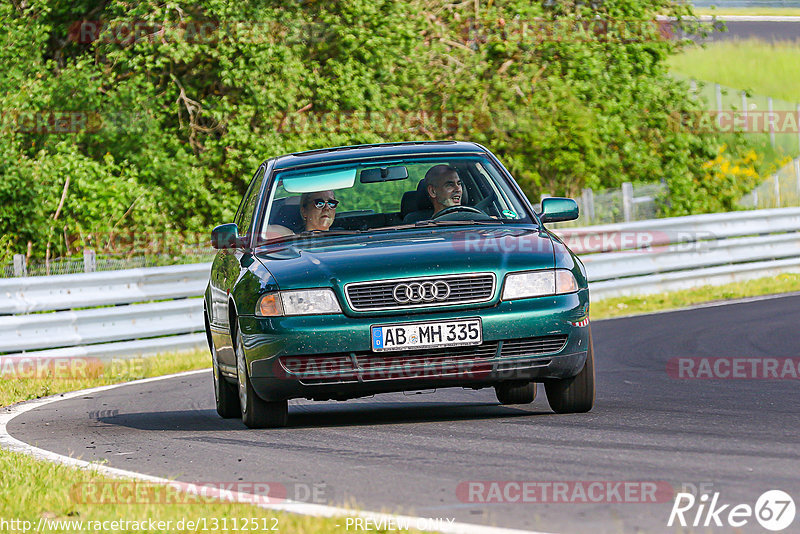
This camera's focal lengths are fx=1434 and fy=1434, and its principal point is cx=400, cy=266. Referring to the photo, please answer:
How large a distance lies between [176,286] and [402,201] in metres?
6.99

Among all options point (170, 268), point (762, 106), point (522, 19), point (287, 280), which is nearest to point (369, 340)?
point (287, 280)

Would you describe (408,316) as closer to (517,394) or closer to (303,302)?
(303,302)

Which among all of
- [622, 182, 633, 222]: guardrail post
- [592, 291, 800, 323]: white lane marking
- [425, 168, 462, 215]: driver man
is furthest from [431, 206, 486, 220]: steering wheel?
[622, 182, 633, 222]: guardrail post

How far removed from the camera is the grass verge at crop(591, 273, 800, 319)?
59.2 ft

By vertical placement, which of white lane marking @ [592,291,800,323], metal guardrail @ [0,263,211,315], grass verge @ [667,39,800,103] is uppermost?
metal guardrail @ [0,263,211,315]

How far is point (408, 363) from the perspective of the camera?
24.3 feet

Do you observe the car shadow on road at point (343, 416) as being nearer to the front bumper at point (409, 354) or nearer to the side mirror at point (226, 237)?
the front bumper at point (409, 354)

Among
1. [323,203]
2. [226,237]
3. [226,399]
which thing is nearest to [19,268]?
[226,399]

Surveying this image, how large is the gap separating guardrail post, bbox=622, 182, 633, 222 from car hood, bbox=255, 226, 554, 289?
1476cm

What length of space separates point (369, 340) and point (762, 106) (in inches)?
1654

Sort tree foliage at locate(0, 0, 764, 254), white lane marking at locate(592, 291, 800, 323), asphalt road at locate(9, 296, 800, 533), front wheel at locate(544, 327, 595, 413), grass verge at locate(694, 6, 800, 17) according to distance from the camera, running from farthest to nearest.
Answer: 1. grass verge at locate(694, 6, 800, 17)
2. tree foliage at locate(0, 0, 764, 254)
3. white lane marking at locate(592, 291, 800, 323)
4. front wheel at locate(544, 327, 595, 413)
5. asphalt road at locate(9, 296, 800, 533)

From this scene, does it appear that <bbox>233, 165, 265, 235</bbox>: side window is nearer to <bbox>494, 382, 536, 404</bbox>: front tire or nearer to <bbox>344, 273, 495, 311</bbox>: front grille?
<bbox>344, 273, 495, 311</bbox>: front grille

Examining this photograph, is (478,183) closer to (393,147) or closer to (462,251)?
(393,147)

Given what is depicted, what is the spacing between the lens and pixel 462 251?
7.63 meters
